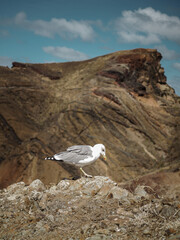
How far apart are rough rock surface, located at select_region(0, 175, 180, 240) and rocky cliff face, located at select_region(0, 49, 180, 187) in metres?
9.57

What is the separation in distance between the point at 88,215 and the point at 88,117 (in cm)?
1475

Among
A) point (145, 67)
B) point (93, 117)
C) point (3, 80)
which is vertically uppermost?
point (145, 67)

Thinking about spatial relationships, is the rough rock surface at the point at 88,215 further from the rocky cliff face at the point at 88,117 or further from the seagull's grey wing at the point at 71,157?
the rocky cliff face at the point at 88,117

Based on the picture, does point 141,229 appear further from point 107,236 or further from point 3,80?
point 3,80

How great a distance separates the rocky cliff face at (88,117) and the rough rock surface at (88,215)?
9.57 m

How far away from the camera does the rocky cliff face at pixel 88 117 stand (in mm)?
16703

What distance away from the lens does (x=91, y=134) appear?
1866 centimetres

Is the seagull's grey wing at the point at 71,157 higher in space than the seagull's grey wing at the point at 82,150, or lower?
lower

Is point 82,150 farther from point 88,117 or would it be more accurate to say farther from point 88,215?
point 88,117

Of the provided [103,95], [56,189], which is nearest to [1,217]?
[56,189]

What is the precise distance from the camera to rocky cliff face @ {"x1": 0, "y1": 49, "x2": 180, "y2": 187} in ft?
54.8

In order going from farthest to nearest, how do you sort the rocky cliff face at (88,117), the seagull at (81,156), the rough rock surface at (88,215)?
the rocky cliff face at (88,117)
the seagull at (81,156)
the rough rock surface at (88,215)

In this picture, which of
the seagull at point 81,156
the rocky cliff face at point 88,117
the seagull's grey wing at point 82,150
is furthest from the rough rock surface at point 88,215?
the rocky cliff face at point 88,117

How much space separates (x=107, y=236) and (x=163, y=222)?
0.98 m
